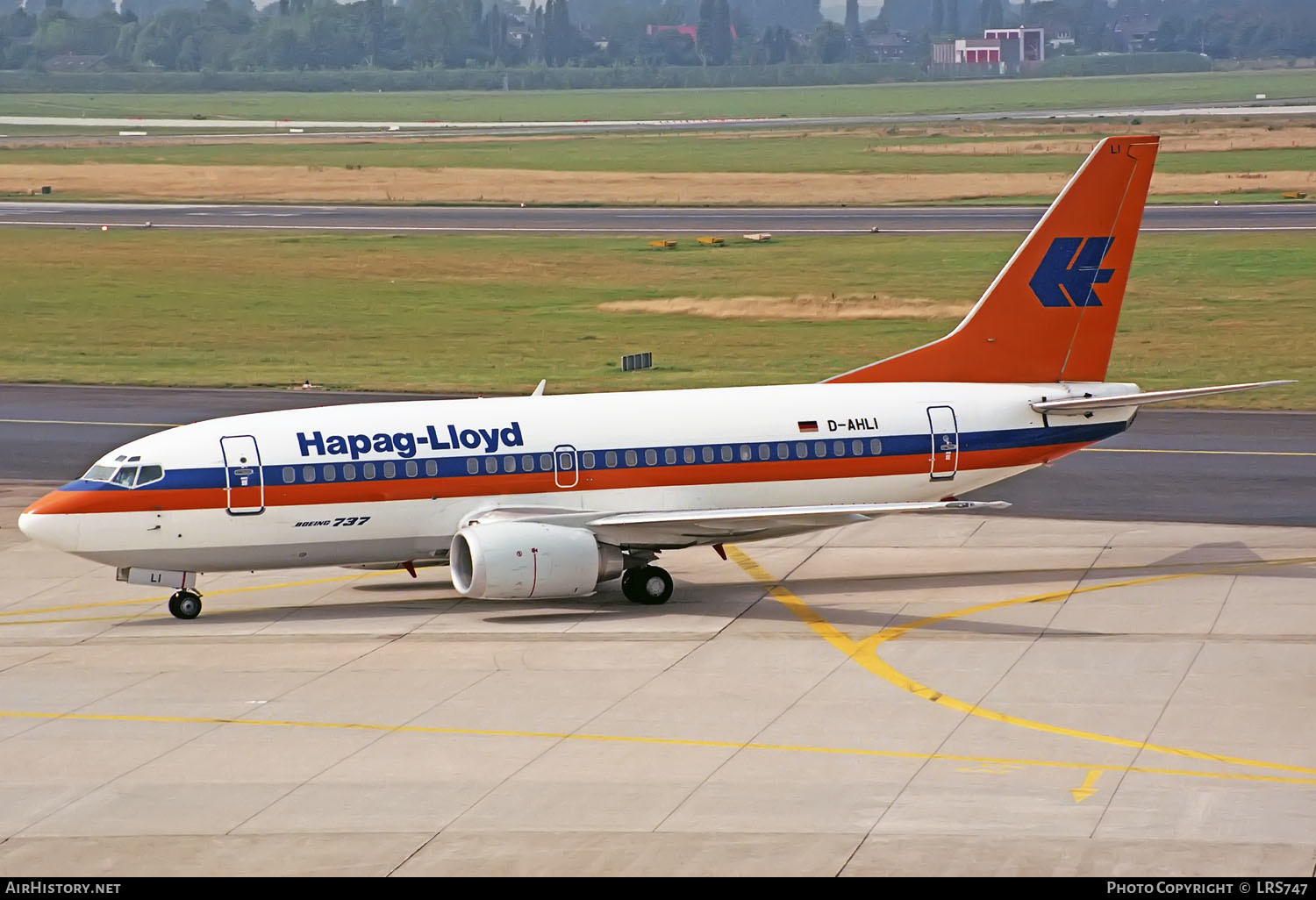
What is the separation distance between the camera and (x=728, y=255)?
9906 centimetres

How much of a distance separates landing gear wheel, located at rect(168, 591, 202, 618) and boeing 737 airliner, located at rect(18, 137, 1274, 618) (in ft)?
0.12

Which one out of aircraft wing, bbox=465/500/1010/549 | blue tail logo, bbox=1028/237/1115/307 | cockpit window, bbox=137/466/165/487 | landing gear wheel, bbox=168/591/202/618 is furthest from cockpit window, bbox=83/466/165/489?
blue tail logo, bbox=1028/237/1115/307

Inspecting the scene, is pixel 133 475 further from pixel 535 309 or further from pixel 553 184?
pixel 553 184

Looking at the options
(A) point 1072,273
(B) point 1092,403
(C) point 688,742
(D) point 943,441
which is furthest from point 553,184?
(C) point 688,742

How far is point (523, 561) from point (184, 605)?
6.92 metres

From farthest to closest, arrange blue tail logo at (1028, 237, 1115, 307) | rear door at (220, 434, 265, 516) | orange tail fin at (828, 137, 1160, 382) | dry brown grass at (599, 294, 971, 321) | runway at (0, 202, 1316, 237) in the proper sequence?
runway at (0, 202, 1316, 237), dry brown grass at (599, 294, 971, 321), blue tail logo at (1028, 237, 1115, 307), orange tail fin at (828, 137, 1160, 382), rear door at (220, 434, 265, 516)

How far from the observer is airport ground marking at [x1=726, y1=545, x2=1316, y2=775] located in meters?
26.1

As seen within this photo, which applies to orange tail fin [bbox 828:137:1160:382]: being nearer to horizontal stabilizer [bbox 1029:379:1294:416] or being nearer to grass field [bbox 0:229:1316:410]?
horizontal stabilizer [bbox 1029:379:1294:416]

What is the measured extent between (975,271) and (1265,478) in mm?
44277

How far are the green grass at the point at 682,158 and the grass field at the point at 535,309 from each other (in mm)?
52818

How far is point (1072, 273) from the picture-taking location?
40.6m

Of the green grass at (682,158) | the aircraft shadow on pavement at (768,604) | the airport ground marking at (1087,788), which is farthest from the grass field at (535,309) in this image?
the green grass at (682,158)

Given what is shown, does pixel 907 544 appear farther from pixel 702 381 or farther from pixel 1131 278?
pixel 1131 278
